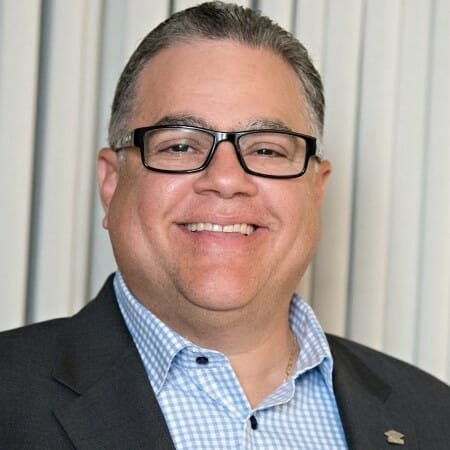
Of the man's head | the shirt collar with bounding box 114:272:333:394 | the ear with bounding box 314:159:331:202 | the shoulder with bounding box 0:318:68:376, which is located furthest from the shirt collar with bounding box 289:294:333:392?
→ the shoulder with bounding box 0:318:68:376

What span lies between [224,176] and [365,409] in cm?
52

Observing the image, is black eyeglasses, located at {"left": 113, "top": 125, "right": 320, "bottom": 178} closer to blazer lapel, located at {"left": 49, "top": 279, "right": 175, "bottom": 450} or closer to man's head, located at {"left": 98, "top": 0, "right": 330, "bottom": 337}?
man's head, located at {"left": 98, "top": 0, "right": 330, "bottom": 337}

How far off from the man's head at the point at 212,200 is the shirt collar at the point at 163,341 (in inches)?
1.1

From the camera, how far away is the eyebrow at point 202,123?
167 cm

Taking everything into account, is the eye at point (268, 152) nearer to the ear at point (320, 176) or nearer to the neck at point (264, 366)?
the ear at point (320, 176)

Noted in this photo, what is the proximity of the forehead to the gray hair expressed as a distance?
0.05 ft

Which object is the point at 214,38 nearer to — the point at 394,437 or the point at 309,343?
the point at 309,343

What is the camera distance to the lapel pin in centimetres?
174

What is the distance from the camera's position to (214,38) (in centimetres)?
176

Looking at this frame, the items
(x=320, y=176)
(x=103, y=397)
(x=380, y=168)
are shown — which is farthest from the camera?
(x=380, y=168)

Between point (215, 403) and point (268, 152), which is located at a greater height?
point (268, 152)

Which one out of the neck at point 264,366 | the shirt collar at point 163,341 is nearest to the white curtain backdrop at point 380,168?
the shirt collar at point 163,341

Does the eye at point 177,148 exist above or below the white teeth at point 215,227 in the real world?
above

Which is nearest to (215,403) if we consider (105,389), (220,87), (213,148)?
(105,389)
